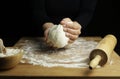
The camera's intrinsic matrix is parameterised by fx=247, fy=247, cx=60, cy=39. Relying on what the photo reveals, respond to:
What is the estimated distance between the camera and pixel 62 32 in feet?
3.64

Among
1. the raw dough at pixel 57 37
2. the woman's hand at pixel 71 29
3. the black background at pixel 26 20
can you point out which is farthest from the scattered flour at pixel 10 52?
the black background at pixel 26 20

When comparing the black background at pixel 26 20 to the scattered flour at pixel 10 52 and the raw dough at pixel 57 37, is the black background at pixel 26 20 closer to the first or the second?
the raw dough at pixel 57 37

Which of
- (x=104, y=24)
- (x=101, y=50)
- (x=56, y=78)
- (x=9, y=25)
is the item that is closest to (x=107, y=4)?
(x=104, y=24)

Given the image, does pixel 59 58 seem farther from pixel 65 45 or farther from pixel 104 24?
pixel 104 24

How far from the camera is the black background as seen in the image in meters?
2.19

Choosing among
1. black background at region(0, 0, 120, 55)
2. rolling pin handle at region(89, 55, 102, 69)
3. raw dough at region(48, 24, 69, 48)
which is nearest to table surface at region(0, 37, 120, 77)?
rolling pin handle at region(89, 55, 102, 69)

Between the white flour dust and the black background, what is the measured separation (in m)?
0.93

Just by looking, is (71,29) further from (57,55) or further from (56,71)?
(56,71)

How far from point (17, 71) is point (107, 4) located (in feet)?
4.91

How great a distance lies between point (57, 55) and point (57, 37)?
8 centimetres

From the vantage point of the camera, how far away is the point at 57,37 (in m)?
1.08

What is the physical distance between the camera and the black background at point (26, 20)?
2193 mm

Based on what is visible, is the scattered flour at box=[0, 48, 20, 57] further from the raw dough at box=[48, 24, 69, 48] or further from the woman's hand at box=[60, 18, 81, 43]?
the woman's hand at box=[60, 18, 81, 43]

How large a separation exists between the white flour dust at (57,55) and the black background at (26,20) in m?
0.93
